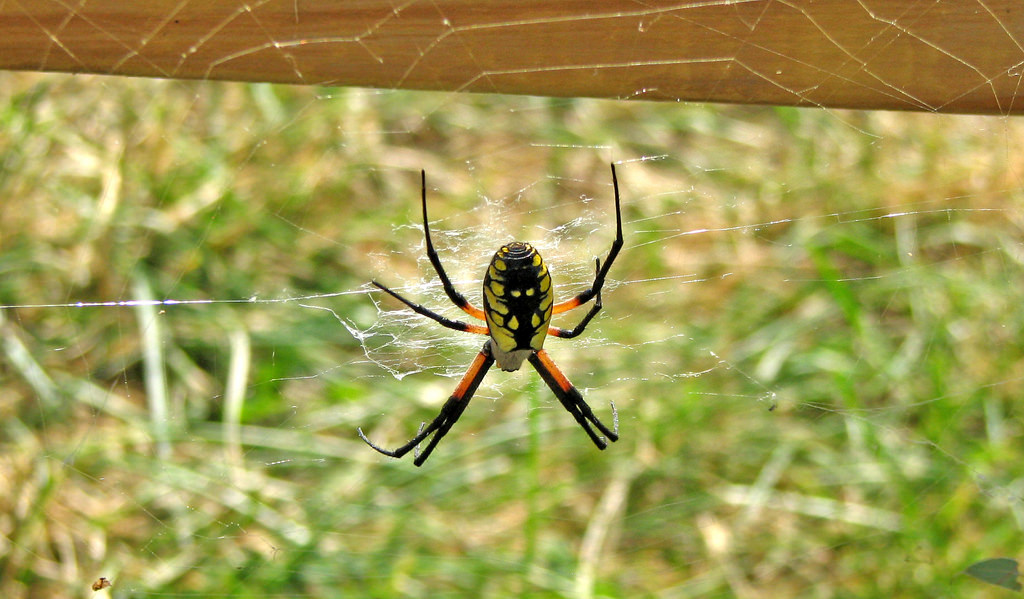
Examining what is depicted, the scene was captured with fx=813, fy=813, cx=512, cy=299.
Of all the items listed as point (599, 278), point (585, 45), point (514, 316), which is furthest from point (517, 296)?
point (585, 45)

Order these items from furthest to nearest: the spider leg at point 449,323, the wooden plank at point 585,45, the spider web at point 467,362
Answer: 1. the spider web at point 467,362
2. the spider leg at point 449,323
3. the wooden plank at point 585,45

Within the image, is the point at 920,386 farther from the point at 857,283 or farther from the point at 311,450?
the point at 311,450

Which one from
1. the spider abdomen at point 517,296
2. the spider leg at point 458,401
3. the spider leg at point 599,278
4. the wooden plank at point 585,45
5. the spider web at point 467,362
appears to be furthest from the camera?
the spider web at point 467,362

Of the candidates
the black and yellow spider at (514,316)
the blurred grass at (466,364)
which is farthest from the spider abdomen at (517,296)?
the blurred grass at (466,364)

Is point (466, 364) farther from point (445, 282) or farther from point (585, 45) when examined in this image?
point (585, 45)

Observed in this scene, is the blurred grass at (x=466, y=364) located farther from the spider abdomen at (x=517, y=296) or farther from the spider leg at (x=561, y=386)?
the spider abdomen at (x=517, y=296)

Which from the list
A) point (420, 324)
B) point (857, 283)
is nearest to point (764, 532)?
point (857, 283)

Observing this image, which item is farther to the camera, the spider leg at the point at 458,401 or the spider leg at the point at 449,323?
the spider leg at the point at 458,401
